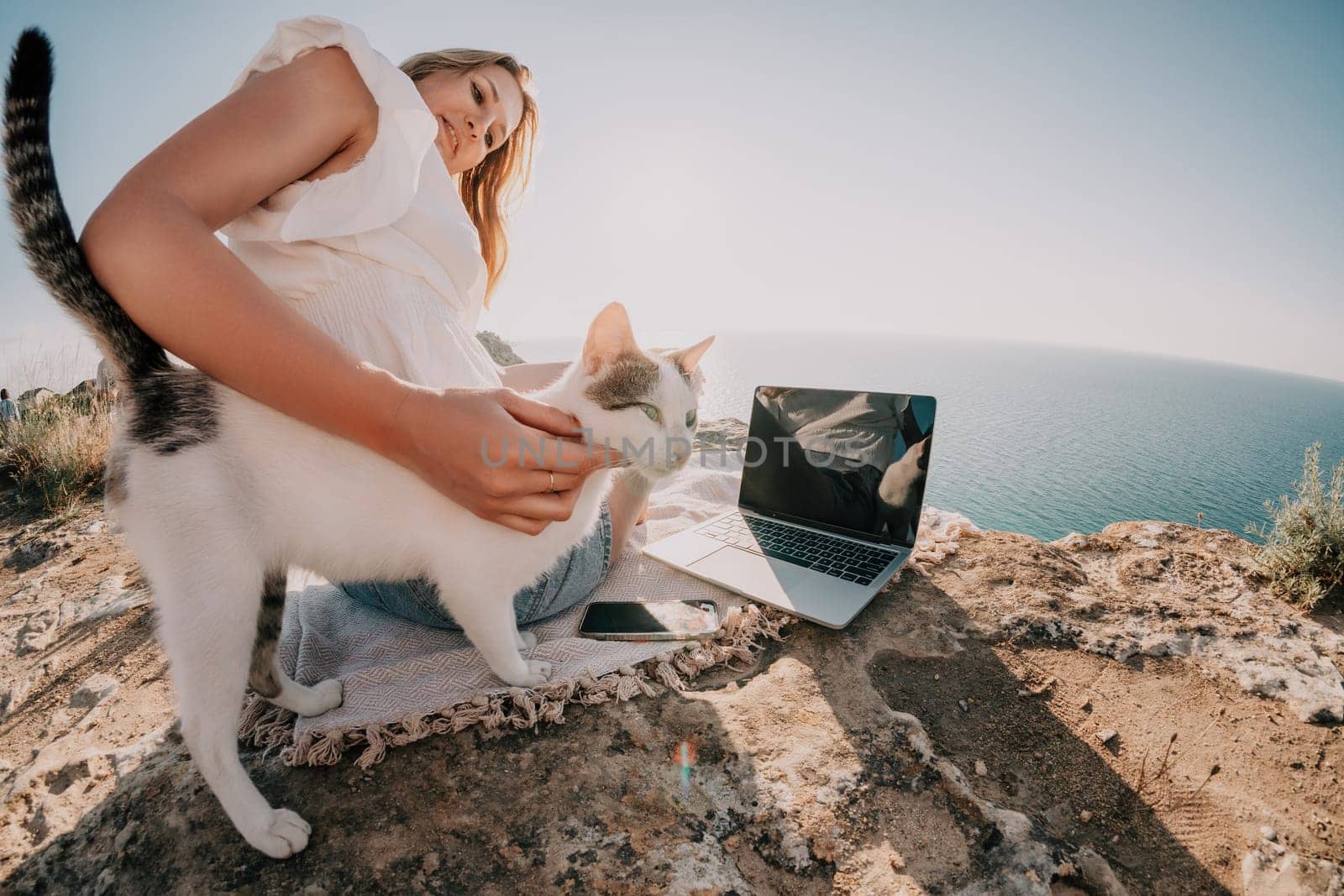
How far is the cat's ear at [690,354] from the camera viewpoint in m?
1.61

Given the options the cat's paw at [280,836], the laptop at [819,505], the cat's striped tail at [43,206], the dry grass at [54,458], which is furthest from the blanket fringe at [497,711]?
the dry grass at [54,458]

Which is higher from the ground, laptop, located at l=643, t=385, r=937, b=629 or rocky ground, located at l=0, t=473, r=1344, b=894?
laptop, located at l=643, t=385, r=937, b=629

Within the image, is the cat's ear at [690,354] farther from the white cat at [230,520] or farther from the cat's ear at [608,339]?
the white cat at [230,520]

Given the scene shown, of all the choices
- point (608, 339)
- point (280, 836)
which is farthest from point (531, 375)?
point (280, 836)

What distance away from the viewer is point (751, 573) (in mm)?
1785

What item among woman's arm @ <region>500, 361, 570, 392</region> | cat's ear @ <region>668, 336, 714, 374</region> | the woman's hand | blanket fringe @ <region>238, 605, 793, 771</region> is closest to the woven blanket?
blanket fringe @ <region>238, 605, 793, 771</region>

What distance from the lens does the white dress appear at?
1138 mm

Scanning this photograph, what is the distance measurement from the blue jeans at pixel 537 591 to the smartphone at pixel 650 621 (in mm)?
106

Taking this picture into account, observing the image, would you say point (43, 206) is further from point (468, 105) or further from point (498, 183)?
point (498, 183)

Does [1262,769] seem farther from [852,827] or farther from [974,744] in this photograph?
[852,827]

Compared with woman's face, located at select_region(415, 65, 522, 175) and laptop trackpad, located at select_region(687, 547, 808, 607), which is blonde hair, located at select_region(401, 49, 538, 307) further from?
laptop trackpad, located at select_region(687, 547, 808, 607)

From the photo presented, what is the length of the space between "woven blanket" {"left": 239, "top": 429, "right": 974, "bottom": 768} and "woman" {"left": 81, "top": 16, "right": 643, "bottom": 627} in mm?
231

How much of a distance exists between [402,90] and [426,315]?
52 cm

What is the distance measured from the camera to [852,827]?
91 cm
